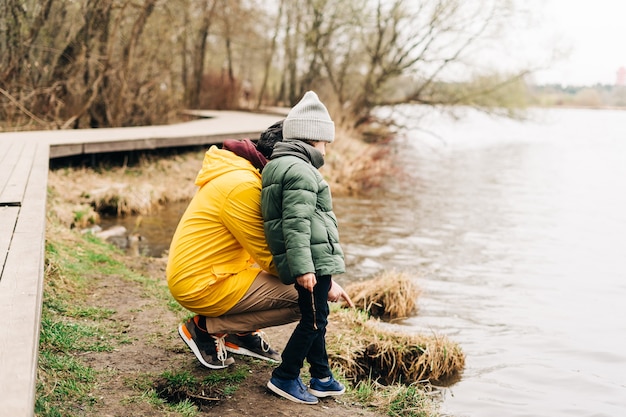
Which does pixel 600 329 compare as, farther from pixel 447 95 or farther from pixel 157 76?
pixel 447 95

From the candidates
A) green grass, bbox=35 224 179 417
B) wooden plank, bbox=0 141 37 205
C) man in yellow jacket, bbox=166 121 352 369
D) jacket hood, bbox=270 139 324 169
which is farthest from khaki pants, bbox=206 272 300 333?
wooden plank, bbox=0 141 37 205

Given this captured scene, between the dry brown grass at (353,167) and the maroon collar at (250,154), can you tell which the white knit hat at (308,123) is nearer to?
the maroon collar at (250,154)

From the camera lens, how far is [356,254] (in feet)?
31.5

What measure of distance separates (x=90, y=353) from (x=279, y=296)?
127cm

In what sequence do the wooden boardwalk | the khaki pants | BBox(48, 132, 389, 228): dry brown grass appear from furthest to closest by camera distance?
BBox(48, 132, 389, 228): dry brown grass < the khaki pants < the wooden boardwalk

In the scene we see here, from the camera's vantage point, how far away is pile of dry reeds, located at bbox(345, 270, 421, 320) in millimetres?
6957

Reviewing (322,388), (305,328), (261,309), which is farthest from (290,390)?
(261,309)

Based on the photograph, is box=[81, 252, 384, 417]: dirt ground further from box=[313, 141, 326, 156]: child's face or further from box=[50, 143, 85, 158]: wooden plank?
box=[50, 143, 85, 158]: wooden plank

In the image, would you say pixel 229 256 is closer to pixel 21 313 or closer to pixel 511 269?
pixel 21 313

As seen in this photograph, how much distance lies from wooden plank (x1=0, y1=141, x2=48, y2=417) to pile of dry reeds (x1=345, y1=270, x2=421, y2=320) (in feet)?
10.7

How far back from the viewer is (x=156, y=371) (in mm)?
4059

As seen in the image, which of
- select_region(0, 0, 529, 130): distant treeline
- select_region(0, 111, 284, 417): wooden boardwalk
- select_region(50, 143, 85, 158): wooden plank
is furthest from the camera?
select_region(0, 0, 529, 130): distant treeline

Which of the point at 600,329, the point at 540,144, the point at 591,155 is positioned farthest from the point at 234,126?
the point at 540,144

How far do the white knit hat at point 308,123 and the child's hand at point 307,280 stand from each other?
0.82 metres
